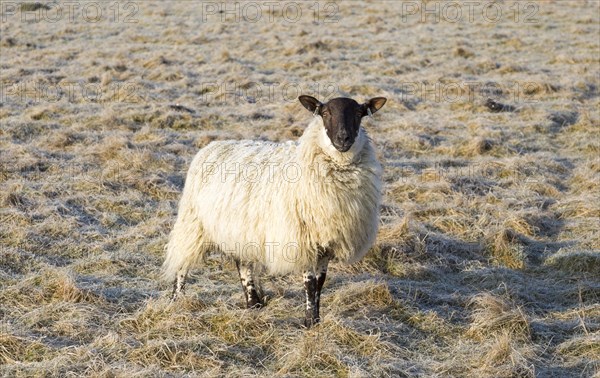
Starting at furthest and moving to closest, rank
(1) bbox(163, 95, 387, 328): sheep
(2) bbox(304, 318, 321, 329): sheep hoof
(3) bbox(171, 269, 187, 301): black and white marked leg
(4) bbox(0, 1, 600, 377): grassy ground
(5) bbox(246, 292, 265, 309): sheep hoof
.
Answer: (3) bbox(171, 269, 187, 301): black and white marked leg
(5) bbox(246, 292, 265, 309): sheep hoof
(2) bbox(304, 318, 321, 329): sheep hoof
(1) bbox(163, 95, 387, 328): sheep
(4) bbox(0, 1, 600, 377): grassy ground

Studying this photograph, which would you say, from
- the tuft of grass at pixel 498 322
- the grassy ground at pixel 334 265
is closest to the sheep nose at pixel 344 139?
the grassy ground at pixel 334 265

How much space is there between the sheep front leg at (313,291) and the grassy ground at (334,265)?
13 centimetres

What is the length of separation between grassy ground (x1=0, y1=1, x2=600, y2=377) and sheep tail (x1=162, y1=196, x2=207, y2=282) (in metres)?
0.29

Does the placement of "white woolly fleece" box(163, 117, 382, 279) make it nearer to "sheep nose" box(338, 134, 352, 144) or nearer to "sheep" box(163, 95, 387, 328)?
"sheep" box(163, 95, 387, 328)

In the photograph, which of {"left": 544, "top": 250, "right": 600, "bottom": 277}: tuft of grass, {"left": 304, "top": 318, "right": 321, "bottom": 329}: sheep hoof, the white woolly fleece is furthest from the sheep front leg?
{"left": 544, "top": 250, "right": 600, "bottom": 277}: tuft of grass

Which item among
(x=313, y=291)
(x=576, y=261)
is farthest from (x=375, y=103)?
(x=576, y=261)

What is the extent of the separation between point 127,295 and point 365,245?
225cm

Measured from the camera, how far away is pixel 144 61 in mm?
16359

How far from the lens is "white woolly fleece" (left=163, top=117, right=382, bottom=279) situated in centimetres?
489

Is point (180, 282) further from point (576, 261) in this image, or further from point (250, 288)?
point (576, 261)

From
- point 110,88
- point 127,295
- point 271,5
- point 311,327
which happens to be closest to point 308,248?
point 311,327

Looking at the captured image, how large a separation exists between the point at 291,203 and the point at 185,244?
3.90ft

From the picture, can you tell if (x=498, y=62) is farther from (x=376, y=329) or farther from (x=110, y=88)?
(x=376, y=329)

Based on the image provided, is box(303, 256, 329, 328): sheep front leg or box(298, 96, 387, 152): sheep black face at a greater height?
box(298, 96, 387, 152): sheep black face
